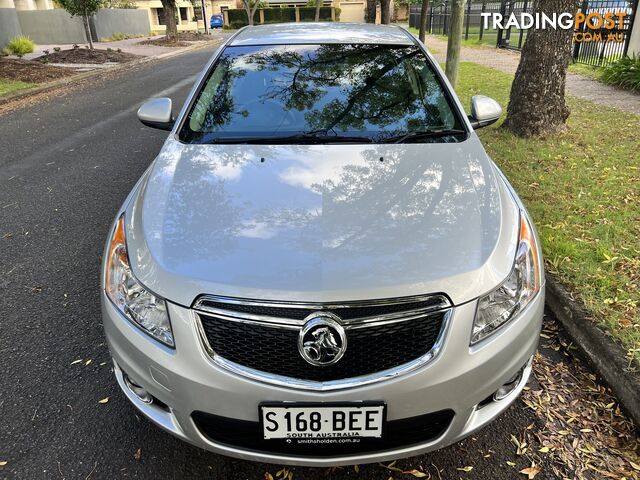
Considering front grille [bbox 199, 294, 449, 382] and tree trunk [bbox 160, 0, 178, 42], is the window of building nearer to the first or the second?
tree trunk [bbox 160, 0, 178, 42]

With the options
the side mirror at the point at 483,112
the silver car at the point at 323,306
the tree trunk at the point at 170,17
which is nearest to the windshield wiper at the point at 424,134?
the silver car at the point at 323,306

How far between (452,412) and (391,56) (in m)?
2.28

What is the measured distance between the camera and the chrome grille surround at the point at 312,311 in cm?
163

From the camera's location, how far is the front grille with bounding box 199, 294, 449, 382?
1643 millimetres

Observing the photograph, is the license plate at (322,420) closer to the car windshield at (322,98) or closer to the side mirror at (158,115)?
the car windshield at (322,98)

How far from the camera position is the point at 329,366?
1.64 m

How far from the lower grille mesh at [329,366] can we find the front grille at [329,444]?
20cm

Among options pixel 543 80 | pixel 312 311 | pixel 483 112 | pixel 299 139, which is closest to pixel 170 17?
pixel 543 80

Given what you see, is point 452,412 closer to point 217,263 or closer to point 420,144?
point 217,263

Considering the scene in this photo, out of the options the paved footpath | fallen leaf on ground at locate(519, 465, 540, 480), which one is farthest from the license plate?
the paved footpath

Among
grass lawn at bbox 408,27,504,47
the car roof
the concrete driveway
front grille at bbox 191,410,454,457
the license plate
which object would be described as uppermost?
the car roof

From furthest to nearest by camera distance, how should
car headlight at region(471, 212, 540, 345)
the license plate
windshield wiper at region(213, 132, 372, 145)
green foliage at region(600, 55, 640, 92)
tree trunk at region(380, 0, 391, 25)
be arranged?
1. tree trunk at region(380, 0, 391, 25)
2. green foliage at region(600, 55, 640, 92)
3. windshield wiper at region(213, 132, 372, 145)
4. car headlight at region(471, 212, 540, 345)
5. the license plate

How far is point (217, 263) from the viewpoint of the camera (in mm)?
1740

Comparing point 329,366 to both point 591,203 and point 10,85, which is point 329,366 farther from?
point 10,85
